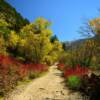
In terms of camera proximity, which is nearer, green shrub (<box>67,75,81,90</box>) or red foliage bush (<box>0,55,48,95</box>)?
red foliage bush (<box>0,55,48,95</box>)

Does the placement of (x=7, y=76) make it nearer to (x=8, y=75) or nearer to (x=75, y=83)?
(x=8, y=75)

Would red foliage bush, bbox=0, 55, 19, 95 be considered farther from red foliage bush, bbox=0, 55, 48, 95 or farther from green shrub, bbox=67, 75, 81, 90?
green shrub, bbox=67, 75, 81, 90

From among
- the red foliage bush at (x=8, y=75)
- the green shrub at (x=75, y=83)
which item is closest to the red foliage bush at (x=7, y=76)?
the red foliage bush at (x=8, y=75)

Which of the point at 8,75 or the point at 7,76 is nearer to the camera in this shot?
the point at 7,76

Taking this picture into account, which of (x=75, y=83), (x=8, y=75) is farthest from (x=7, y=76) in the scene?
(x=75, y=83)

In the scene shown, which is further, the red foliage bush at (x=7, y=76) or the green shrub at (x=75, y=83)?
the green shrub at (x=75, y=83)

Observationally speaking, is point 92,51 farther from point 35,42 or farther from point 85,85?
point 85,85

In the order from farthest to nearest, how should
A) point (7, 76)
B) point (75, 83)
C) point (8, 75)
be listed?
point (8, 75), point (7, 76), point (75, 83)

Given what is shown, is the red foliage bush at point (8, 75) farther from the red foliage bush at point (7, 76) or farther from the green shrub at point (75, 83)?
the green shrub at point (75, 83)

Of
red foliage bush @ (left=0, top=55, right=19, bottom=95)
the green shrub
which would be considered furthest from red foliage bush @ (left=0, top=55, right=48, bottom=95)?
the green shrub

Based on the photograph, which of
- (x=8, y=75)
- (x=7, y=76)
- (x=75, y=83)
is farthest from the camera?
(x=8, y=75)

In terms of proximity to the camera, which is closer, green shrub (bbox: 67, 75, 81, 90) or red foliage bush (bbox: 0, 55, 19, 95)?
red foliage bush (bbox: 0, 55, 19, 95)

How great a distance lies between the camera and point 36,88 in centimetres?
1730

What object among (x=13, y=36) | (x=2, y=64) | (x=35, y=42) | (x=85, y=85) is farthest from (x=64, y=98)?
(x=13, y=36)
